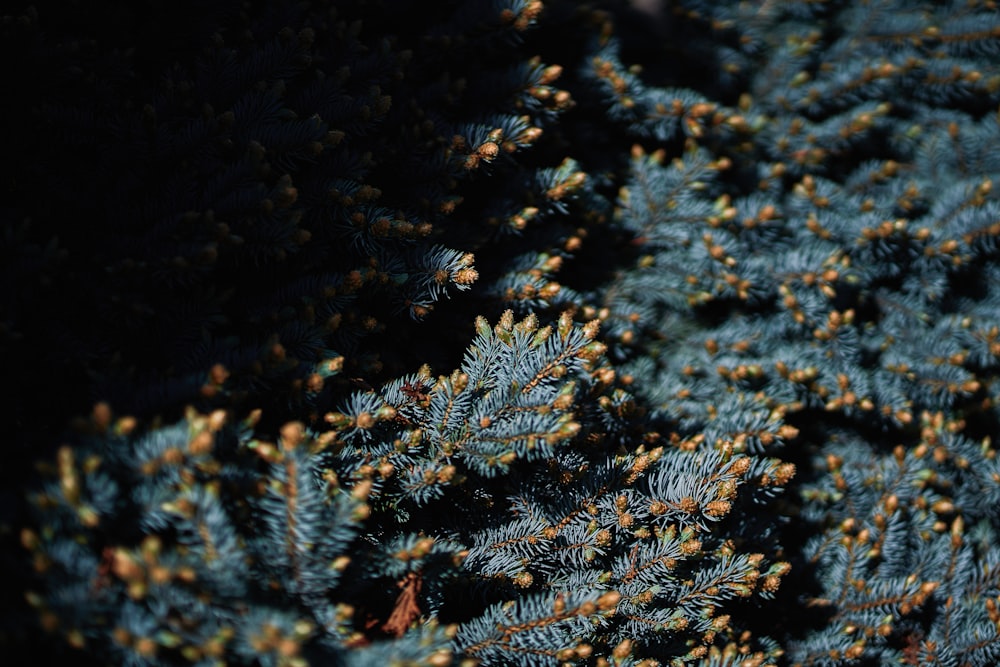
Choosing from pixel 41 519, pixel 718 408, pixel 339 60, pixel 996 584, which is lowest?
pixel 996 584

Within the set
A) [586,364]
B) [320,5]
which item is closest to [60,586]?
[586,364]

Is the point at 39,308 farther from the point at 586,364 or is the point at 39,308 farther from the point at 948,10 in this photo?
the point at 948,10

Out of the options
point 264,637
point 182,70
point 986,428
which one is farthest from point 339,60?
point 986,428

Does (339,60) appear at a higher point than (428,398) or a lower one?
higher

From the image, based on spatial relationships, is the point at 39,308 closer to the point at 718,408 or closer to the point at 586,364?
the point at 586,364

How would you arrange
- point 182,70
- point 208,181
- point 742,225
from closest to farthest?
point 208,181, point 182,70, point 742,225

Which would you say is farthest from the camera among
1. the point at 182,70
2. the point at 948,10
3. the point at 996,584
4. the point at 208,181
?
the point at 948,10

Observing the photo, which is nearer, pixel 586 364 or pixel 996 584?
pixel 586 364
